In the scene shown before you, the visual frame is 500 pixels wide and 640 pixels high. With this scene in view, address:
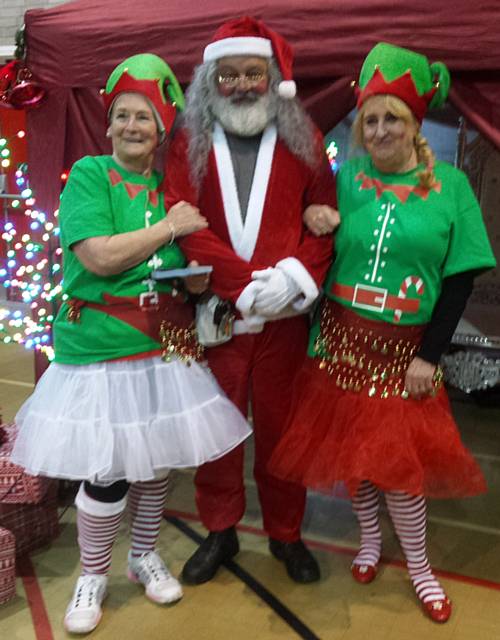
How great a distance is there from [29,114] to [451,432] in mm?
1941

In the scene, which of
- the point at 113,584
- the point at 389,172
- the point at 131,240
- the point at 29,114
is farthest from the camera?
the point at 29,114

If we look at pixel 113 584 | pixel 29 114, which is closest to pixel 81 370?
pixel 113 584

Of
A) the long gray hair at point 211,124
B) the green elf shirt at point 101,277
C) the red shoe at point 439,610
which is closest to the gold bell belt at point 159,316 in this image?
the green elf shirt at point 101,277

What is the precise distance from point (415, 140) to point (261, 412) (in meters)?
0.92

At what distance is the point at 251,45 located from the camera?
1.85 m

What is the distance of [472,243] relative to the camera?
185 centimetres

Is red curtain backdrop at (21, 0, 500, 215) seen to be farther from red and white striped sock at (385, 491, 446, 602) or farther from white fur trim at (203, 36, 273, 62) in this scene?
red and white striped sock at (385, 491, 446, 602)

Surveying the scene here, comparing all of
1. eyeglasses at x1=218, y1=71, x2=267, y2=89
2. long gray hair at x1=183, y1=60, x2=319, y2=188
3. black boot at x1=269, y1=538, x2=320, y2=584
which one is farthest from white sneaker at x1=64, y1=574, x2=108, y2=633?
eyeglasses at x1=218, y1=71, x2=267, y2=89

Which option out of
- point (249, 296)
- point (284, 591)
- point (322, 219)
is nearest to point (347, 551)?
point (284, 591)

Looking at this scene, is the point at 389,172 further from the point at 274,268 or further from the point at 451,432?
the point at 451,432

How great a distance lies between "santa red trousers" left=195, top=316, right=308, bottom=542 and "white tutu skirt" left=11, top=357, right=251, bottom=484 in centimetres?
12

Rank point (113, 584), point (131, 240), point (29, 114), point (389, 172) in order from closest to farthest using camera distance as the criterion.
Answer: point (131, 240) → point (389, 172) → point (113, 584) → point (29, 114)

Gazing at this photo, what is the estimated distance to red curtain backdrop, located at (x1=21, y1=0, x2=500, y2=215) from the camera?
6.63 ft

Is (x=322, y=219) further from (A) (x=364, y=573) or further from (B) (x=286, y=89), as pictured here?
(A) (x=364, y=573)
